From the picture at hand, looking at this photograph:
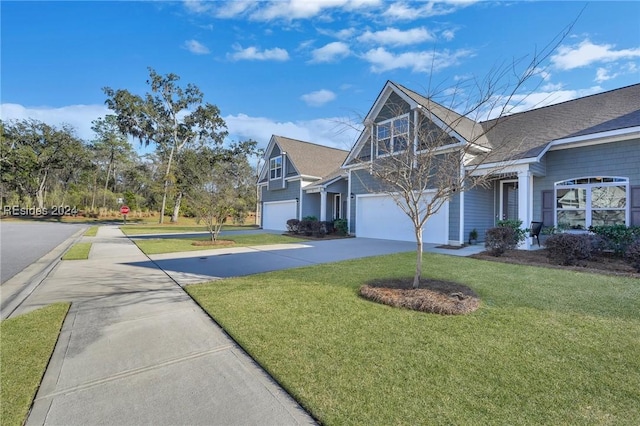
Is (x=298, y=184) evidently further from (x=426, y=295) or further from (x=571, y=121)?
(x=426, y=295)

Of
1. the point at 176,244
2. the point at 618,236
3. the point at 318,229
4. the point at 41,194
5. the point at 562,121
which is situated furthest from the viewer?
the point at 41,194

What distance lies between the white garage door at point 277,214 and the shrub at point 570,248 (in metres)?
16.0

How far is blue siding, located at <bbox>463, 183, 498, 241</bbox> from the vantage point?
12.1m

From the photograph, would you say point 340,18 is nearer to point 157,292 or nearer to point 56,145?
point 157,292

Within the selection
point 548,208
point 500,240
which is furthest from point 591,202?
point 500,240

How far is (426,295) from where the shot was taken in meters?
4.75

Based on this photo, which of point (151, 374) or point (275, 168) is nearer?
point (151, 374)

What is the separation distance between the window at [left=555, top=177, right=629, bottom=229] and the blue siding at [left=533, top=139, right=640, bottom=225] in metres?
0.23

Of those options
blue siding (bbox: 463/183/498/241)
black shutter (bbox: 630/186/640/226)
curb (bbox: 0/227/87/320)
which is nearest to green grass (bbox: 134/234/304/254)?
curb (bbox: 0/227/87/320)

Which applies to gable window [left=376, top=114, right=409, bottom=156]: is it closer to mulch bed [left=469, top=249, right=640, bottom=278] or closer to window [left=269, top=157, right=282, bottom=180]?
mulch bed [left=469, top=249, right=640, bottom=278]

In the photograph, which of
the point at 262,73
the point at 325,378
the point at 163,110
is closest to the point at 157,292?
the point at 325,378

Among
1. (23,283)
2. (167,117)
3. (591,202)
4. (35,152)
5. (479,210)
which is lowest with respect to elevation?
(23,283)

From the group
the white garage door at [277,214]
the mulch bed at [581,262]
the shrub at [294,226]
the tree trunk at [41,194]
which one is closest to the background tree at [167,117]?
the white garage door at [277,214]

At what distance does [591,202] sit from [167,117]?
38831 millimetres
